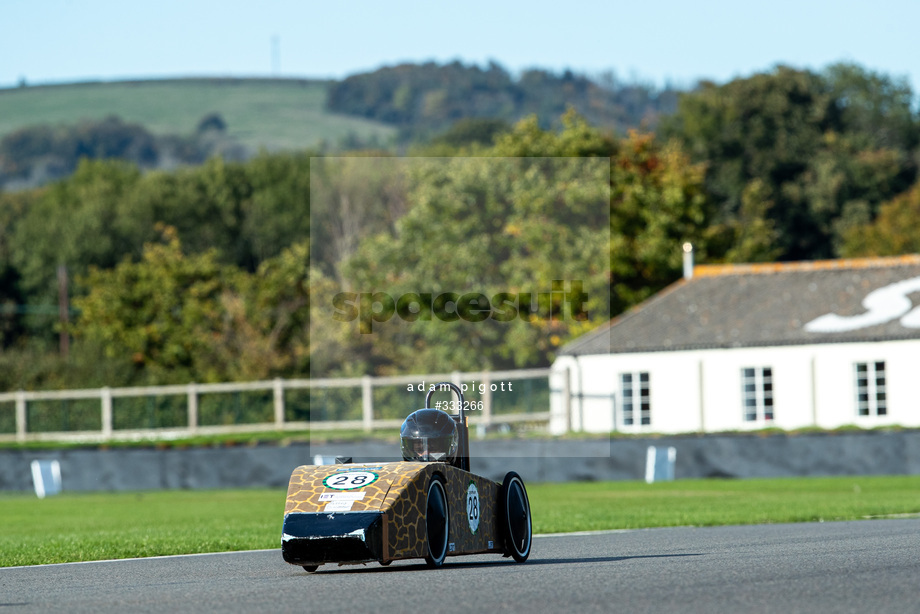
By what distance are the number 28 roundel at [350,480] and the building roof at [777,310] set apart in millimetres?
32744

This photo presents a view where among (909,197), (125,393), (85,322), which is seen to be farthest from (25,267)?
(909,197)

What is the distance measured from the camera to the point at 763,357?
43.4 metres

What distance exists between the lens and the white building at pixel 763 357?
41.9 m

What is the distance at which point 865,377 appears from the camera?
4194cm

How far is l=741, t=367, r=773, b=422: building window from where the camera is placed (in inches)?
1704

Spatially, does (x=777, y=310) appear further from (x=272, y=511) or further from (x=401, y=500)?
(x=401, y=500)

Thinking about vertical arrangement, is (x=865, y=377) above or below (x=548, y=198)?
below

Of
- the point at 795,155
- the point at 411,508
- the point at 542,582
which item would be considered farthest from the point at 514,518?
the point at 795,155

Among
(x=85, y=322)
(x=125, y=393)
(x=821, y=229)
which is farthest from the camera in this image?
(x=821, y=229)

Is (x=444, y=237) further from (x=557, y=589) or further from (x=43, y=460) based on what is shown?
(x=557, y=589)

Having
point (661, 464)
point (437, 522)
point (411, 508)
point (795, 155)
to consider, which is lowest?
point (661, 464)

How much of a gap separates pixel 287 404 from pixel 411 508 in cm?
3817

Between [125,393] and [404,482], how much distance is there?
3897 cm

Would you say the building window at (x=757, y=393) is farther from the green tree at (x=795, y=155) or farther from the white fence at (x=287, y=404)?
the green tree at (x=795, y=155)
